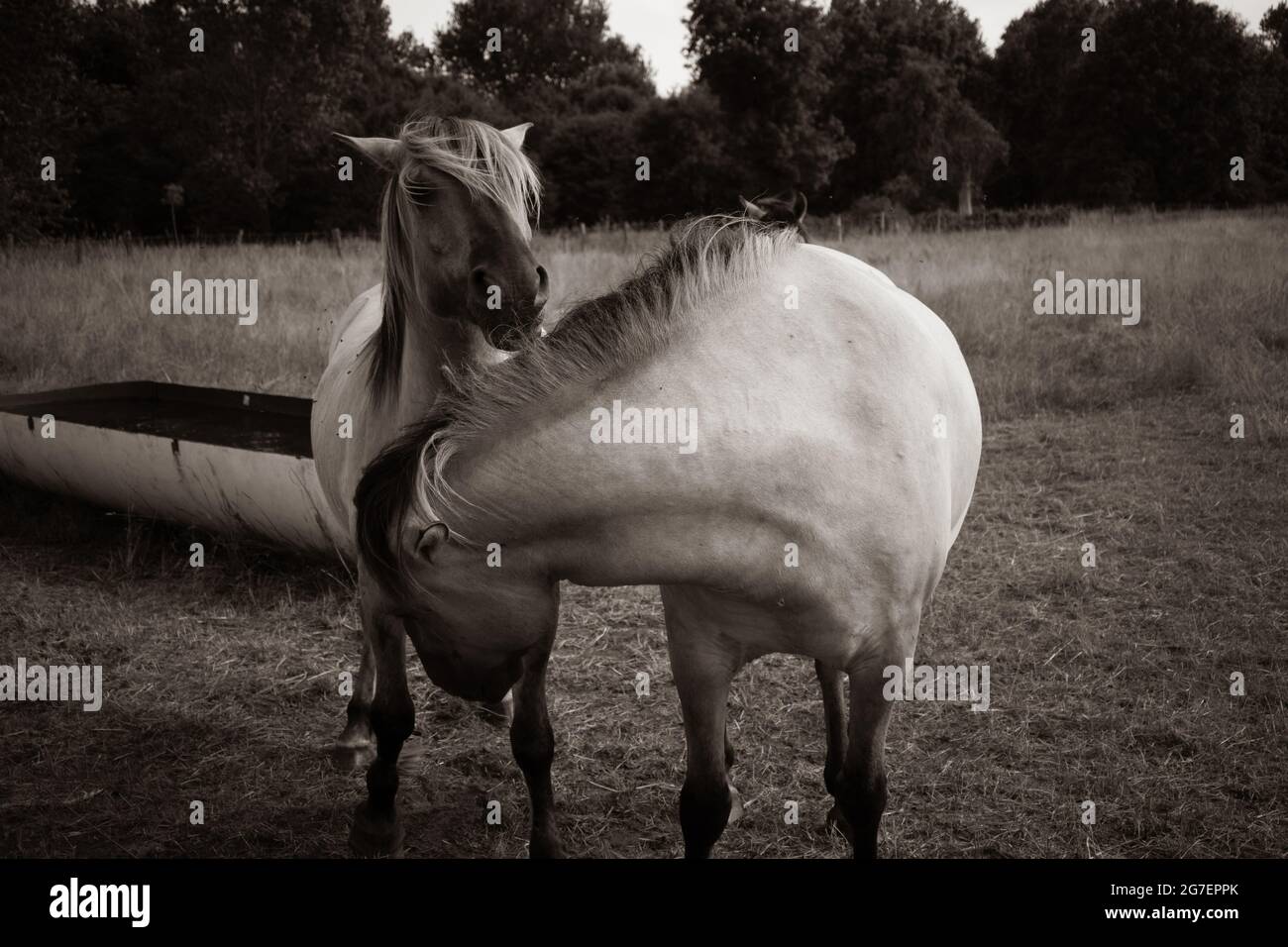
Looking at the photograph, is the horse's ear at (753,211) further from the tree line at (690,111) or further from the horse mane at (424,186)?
the tree line at (690,111)

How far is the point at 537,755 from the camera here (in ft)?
→ 9.87

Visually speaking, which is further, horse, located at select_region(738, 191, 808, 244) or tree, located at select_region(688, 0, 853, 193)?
tree, located at select_region(688, 0, 853, 193)

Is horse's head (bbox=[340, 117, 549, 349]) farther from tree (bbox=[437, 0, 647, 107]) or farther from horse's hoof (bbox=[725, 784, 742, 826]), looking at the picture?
tree (bbox=[437, 0, 647, 107])

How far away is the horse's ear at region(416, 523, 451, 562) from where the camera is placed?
1883mm

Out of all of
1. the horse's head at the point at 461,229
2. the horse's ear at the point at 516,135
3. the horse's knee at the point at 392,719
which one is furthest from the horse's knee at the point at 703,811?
the horse's ear at the point at 516,135

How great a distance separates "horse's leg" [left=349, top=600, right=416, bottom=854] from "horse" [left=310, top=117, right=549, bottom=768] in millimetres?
136

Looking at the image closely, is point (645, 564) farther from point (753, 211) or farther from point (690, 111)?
point (690, 111)

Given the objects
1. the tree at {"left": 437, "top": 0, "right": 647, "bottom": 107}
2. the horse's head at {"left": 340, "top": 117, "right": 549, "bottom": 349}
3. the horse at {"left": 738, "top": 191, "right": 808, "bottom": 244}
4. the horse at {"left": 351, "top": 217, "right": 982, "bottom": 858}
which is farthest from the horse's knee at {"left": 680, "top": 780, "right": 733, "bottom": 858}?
the tree at {"left": 437, "top": 0, "right": 647, "bottom": 107}

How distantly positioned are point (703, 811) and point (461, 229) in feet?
5.80

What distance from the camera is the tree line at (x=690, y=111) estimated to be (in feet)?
40.8

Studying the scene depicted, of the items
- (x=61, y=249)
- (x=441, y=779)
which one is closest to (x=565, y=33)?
(x=61, y=249)

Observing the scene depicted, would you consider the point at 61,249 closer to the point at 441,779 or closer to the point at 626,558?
the point at 441,779
